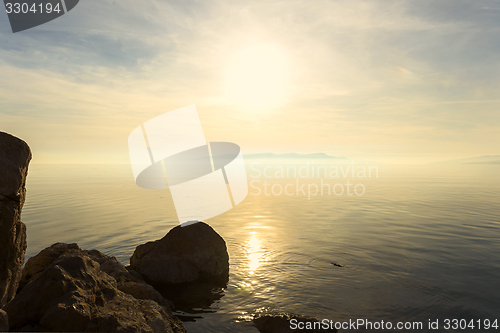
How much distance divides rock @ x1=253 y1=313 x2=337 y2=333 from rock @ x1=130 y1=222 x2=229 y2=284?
416cm

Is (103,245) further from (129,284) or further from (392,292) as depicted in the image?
(392,292)

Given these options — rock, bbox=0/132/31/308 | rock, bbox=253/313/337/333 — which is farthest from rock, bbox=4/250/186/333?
rock, bbox=253/313/337/333

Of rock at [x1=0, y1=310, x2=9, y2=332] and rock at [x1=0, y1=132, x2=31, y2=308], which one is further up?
rock at [x1=0, y1=132, x2=31, y2=308]

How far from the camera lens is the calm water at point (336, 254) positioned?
31.6 ft

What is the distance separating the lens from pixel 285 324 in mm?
7824

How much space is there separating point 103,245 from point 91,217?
35.3 feet

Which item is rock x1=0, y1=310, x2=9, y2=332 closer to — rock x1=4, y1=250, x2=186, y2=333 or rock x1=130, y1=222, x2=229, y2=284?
rock x1=4, y1=250, x2=186, y2=333

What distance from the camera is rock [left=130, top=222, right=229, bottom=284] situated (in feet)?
38.3

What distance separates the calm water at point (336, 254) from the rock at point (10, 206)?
4667 millimetres

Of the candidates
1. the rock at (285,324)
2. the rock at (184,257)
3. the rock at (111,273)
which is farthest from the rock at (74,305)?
the rock at (184,257)

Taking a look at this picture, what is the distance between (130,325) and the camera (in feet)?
17.7

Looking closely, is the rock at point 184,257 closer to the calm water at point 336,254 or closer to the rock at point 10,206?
the calm water at point 336,254

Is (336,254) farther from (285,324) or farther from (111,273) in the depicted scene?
(111,273)

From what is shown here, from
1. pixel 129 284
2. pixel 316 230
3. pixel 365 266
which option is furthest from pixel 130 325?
pixel 316 230
